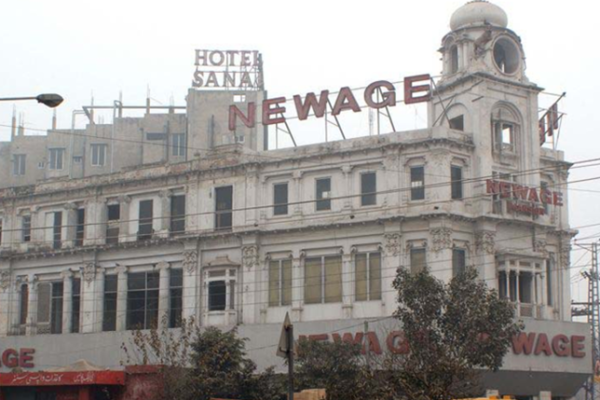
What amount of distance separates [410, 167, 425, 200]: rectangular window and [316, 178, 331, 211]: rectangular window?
16.3ft

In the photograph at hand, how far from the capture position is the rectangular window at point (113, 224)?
63344 mm

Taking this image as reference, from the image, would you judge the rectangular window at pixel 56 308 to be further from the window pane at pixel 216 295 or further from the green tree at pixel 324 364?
the green tree at pixel 324 364

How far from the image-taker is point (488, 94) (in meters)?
56.2

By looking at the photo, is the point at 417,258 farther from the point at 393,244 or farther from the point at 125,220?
the point at 125,220

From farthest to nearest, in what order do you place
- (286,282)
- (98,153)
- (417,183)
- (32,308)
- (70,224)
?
(98,153) → (32,308) → (70,224) → (286,282) → (417,183)

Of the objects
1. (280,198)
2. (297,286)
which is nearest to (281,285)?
(297,286)

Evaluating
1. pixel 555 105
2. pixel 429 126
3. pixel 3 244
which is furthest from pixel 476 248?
pixel 3 244

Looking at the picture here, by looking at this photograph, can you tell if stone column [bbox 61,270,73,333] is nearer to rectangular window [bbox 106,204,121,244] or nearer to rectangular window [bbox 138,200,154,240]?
rectangular window [bbox 106,204,121,244]

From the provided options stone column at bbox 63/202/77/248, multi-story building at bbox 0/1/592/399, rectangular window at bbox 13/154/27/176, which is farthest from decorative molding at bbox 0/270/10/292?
rectangular window at bbox 13/154/27/176

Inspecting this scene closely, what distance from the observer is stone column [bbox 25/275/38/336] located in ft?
213

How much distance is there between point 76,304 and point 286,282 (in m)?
15.2

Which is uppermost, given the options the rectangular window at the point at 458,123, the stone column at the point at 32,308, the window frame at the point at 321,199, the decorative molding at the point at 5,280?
the rectangular window at the point at 458,123

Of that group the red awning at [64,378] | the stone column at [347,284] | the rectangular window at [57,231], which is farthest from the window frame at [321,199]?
the rectangular window at [57,231]

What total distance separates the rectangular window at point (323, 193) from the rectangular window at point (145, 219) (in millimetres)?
11483
